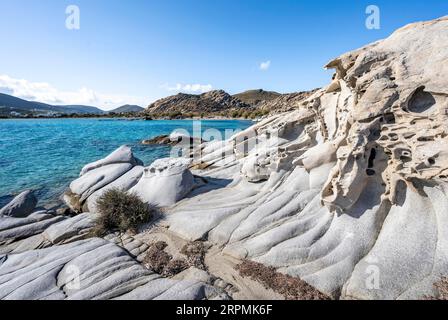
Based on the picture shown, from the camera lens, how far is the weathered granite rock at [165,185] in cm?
1100

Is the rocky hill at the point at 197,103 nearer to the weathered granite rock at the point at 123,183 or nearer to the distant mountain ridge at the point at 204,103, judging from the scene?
the distant mountain ridge at the point at 204,103

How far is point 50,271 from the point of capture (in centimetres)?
616

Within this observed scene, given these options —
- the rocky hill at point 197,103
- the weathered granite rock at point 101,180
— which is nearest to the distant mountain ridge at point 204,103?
the rocky hill at point 197,103

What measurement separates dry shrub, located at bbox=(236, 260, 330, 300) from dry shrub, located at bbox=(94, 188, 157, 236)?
4.83 meters

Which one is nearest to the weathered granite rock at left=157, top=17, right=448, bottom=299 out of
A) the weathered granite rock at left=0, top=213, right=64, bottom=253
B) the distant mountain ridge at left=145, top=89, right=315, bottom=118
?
the weathered granite rock at left=0, top=213, right=64, bottom=253

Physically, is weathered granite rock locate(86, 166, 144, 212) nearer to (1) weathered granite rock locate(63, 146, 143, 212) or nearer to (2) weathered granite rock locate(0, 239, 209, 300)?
(1) weathered granite rock locate(63, 146, 143, 212)

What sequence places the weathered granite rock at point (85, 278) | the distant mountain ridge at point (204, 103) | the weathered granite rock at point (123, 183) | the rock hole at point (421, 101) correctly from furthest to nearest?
the distant mountain ridge at point (204, 103) → the weathered granite rock at point (123, 183) → the rock hole at point (421, 101) → the weathered granite rock at point (85, 278)

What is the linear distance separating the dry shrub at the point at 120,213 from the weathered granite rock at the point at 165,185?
32.0 inches

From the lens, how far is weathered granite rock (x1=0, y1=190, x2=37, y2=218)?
1059 centimetres

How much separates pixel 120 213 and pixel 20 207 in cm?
534

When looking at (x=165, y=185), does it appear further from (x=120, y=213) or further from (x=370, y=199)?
(x=370, y=199)
